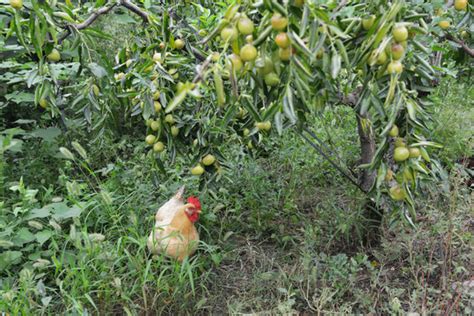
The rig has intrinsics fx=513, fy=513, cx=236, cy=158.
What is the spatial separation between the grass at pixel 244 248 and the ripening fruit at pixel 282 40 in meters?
0.83

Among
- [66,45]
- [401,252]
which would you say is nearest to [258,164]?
[401,252]

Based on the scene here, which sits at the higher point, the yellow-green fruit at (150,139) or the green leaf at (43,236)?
the yellow-green fruit at (150,139)

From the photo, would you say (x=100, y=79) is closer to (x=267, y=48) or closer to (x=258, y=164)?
(x=267, y=48)

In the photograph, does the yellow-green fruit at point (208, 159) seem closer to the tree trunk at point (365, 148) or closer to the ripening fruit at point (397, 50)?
the tree trunk at point (365, 148)

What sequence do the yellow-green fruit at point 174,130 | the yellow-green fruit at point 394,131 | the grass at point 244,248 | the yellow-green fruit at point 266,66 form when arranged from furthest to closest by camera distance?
1. the grass at point 244,248
2. the yellow-green fruit at point 174,130
3. the yellow-green fruit at point 394,131
4. the yellow-green fruit at point 266,66

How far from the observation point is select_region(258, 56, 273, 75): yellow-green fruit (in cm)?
121

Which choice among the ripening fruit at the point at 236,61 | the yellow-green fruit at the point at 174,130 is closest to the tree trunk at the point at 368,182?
the yellow-green fruit at the point at 174,130

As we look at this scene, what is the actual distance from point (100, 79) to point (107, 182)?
3.58ft

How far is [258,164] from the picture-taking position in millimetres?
3123

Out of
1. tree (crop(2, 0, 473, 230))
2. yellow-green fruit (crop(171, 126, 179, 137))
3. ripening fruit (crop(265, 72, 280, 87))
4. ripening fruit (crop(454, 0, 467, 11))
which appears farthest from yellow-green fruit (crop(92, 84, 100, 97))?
ripening fruit (crop(454, 0, 467, 11))

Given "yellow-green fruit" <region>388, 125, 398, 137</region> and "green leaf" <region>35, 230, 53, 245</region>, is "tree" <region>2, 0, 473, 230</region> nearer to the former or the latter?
"yellow-green fruit" <region>388, 125, 398, 137</region>

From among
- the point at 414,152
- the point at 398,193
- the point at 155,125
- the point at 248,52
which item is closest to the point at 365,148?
the point at 398,193

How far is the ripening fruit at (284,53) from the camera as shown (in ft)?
3.75

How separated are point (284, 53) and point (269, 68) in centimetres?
8
